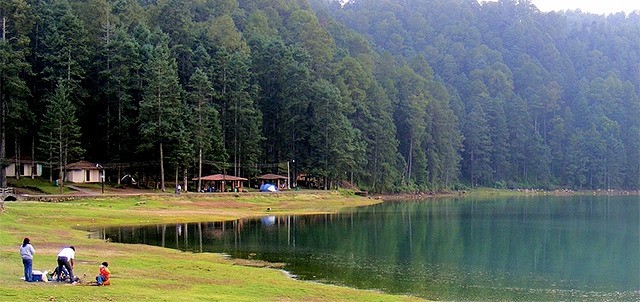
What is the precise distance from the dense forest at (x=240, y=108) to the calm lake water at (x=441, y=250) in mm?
26797

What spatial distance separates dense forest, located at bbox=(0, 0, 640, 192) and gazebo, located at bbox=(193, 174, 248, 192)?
202 centimetres

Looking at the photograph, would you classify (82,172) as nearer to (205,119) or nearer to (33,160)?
(33,160)

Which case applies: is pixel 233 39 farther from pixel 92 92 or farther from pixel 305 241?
pixel 305 241

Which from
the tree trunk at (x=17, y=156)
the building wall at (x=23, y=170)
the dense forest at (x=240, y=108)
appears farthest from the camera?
the dense forest at (x=240, y=108)

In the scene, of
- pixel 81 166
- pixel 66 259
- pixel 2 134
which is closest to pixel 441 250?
pixel 66 259

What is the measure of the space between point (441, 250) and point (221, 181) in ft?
170

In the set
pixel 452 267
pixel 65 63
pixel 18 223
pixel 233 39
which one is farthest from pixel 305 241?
pixel 233 39

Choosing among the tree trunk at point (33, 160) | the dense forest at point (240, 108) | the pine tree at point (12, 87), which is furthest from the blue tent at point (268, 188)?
the pine tree at point (12, 87)

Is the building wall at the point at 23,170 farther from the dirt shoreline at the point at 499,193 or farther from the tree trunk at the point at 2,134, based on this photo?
the dirt shoreline at the point at 499,193

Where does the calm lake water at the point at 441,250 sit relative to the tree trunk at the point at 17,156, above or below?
below

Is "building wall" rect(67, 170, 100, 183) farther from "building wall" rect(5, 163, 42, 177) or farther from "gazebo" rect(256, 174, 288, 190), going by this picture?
"gazebo" rect(256, 174, 288, 190)

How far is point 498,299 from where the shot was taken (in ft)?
108

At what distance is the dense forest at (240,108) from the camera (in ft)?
297

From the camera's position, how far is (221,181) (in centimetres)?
9912
